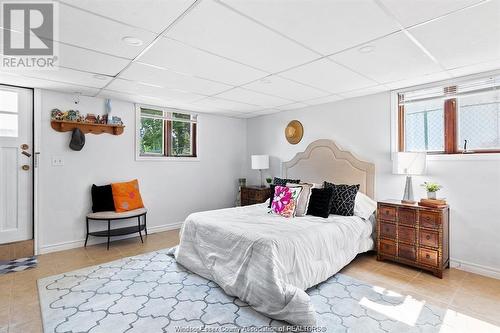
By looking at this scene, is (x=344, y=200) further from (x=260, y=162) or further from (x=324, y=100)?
(x=260, y=162)

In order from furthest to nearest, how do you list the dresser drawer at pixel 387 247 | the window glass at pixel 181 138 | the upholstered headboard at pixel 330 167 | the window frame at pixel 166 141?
the window glass at pixel 181 138
the window frame at pixel 166 141
the upholstered headboard at pixel 330 167
the dresser drawer at pixel 387 247

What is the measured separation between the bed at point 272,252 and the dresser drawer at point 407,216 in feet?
1.33

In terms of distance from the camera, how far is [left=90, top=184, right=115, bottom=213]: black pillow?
13.0ft

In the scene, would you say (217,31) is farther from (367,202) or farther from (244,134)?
(244,134)

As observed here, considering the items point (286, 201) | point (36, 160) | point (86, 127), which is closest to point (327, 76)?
point (286, 201)

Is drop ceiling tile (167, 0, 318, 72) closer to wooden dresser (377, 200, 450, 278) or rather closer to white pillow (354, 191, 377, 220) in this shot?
white pillow (354, 191, 377, 220)

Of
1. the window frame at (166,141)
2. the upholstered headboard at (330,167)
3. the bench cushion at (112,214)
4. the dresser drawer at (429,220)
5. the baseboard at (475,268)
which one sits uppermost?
the window frame at (166,141)

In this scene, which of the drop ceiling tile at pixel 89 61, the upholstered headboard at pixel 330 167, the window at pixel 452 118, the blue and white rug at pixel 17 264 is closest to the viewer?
the drop ceiling tile at pixel 89 61

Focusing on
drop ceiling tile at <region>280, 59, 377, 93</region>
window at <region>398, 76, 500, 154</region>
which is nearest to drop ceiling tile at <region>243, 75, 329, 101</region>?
drop ceiling tile at <region>280, 59, 377, 93</region>

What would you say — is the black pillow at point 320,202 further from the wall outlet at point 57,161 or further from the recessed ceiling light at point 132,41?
the wall outlet at point 57,161

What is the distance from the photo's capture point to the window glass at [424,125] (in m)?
3.33

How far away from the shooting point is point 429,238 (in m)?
2.92

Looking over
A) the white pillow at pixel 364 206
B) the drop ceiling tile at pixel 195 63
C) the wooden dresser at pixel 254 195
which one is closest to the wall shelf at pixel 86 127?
the drop ceiling tile at pixel 195 63

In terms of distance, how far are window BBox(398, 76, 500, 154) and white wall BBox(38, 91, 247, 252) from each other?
134 inches
